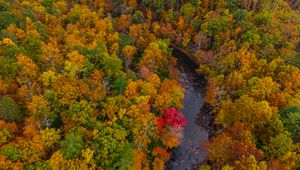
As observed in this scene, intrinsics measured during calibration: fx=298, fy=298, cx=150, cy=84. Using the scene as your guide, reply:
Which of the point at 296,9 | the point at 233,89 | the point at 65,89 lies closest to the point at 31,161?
the point at 65,89

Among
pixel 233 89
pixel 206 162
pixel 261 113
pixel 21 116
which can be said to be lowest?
pixel 206 162

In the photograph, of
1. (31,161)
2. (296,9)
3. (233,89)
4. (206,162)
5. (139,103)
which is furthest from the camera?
(296,9)

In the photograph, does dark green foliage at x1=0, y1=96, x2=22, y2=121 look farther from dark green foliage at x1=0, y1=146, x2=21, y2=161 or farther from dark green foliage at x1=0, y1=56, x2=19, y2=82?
dark green foliage at x1=0, y1=56, x2=19, y2=82

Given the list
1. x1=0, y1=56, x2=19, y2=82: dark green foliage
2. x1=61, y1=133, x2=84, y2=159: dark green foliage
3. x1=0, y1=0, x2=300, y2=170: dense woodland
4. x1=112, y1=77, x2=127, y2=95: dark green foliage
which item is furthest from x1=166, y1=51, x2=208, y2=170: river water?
x1=0, y1=56, x2=19, y2=82: dark green foliage

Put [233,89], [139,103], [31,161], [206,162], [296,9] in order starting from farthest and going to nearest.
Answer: [296,9] < [233,89] < [206,162] < [139,103] < [31,161]

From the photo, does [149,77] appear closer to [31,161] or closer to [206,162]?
[206,162]

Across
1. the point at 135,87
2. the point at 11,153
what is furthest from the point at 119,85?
the point at 11,153
